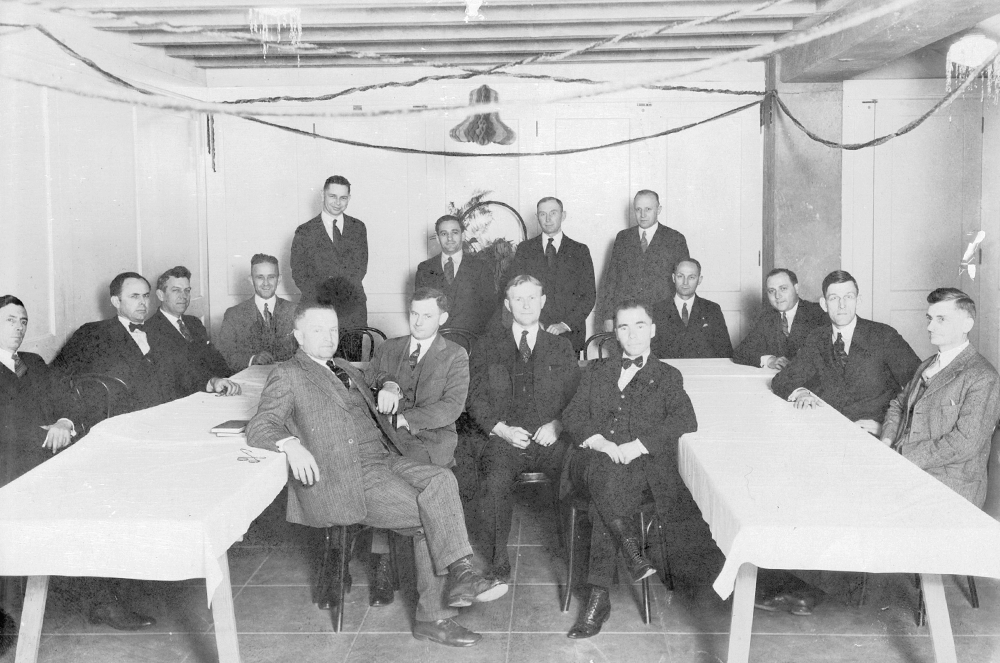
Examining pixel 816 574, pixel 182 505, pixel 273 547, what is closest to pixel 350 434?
pixel 182 505

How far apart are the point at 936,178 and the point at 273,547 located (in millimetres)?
5573

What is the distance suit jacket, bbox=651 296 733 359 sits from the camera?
5879mm

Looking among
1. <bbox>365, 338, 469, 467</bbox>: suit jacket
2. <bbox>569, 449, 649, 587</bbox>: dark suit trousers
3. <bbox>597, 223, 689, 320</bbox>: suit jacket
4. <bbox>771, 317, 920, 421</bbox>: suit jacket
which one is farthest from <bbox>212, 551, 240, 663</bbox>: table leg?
<bbox>597, 223, 689, 320</bbox>: suit jacket

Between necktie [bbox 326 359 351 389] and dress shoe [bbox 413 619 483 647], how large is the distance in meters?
0.97

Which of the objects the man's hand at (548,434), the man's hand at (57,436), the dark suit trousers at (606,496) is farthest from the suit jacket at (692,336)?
the man's hand at (57,436)

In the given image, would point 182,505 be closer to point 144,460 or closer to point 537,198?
point 144,460

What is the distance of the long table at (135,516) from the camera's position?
2584mm

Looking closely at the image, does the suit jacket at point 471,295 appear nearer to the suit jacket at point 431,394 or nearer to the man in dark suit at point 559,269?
the man in dark suit at point 559,269

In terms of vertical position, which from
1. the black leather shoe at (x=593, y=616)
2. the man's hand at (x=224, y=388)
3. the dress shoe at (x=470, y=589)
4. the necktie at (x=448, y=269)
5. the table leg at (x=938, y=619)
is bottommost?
the black leather shoe at (x=593, y=616)

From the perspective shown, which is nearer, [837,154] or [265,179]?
[837,154]

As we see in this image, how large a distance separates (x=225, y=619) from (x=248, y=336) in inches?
123

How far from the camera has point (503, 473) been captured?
13.2ft

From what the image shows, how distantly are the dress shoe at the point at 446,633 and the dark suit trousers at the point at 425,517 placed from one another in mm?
27

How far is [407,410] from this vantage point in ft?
13.2
